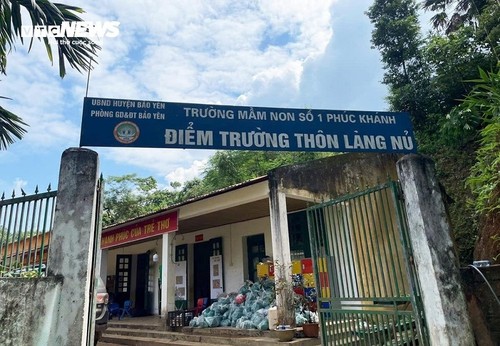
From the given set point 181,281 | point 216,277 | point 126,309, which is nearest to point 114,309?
point 126,309

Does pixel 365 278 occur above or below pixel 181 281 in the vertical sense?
below

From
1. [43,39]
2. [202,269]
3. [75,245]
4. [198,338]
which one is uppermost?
[43,39]

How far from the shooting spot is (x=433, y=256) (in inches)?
139

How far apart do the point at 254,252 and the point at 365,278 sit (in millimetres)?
6281

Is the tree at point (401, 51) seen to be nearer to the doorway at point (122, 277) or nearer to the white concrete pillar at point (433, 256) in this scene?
the white concrete pillar at point (433, 256)

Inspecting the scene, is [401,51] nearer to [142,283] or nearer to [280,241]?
[280,241]

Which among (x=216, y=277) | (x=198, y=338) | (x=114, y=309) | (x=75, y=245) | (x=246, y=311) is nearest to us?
(x=75, y=245)

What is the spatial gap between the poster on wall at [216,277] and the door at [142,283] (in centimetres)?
419

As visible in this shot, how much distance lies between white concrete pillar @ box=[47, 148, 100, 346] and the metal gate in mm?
2747

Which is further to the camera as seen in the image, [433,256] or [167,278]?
[167,278]

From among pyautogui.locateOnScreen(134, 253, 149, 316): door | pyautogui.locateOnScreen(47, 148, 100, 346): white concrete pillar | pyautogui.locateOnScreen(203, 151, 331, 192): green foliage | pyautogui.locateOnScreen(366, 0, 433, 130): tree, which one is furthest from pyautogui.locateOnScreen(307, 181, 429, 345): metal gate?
pyautogui.locateOnScreen(203, 151, 331, 192): green foliage

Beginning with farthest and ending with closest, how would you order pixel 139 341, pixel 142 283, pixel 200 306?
1. pixel 142 283
2. pixel 200 306
3. pixel 139 341

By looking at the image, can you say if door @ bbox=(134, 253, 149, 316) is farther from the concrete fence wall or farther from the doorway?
the concrete fence wall

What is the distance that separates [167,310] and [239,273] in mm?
2540
